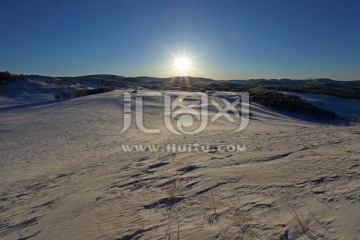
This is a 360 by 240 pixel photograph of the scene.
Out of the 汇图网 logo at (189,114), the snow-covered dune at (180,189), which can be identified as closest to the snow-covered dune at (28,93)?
the 汇图网 logo at (189,114)

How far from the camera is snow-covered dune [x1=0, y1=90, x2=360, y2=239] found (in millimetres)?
3230

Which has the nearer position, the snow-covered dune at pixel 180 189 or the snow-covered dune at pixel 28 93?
the snow-covered dune at pixel 180 189

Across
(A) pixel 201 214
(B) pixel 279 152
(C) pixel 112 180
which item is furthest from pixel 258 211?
(B) pixel 279 152

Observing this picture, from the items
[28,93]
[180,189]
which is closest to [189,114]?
[180,189]

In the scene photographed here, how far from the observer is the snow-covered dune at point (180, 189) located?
3.23 metres

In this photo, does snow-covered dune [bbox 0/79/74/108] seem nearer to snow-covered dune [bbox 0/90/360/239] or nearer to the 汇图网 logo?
the 汇图网 logo

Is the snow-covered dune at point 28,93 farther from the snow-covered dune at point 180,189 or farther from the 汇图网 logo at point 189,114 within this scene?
the snow-covered dune at point 180,189

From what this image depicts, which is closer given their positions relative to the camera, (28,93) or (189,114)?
(189,114)

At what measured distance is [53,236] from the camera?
3318 millimetres

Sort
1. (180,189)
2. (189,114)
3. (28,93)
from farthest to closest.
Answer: (28,93)
(189,114)
(180,189)

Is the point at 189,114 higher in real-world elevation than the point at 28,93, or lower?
lower

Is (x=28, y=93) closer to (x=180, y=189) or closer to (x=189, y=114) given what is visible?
(x=189, y=114)

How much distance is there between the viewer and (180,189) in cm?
449

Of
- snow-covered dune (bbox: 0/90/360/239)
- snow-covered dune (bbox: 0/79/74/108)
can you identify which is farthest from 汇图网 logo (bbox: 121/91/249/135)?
snow-covered dune (bbox: 0/79/74/108)
